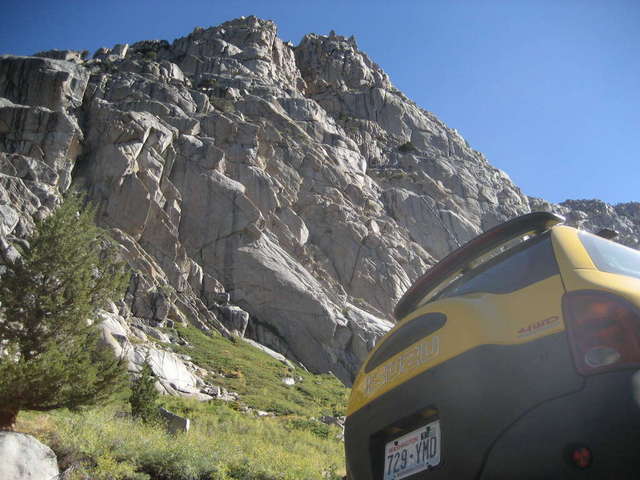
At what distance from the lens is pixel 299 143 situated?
203 ft

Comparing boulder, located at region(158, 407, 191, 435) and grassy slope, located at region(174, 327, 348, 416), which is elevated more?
grassy slope, located at region(174, 327, 348, 416)

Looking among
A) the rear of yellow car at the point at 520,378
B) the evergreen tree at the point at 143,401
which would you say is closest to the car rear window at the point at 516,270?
the rear of yellow car at the point at 520,378

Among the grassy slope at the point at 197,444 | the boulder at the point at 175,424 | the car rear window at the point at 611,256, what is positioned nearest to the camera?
the car rear window at the point at 611,256

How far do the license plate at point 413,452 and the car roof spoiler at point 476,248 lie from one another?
1336mm

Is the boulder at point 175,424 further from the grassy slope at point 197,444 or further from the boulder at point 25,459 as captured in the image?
the boulder at point 25,459

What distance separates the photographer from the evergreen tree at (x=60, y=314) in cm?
853

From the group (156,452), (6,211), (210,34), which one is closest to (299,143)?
(6,211)

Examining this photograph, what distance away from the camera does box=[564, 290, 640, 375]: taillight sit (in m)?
2.09

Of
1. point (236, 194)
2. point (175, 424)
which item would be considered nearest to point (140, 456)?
point (175, 424)

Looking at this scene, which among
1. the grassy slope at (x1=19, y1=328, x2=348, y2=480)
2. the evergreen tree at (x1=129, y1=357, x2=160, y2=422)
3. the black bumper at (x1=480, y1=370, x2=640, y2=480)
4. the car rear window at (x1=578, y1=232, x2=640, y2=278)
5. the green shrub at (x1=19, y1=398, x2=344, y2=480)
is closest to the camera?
the black bumper at (x1=480, y1=370, x2=640, y2=480)

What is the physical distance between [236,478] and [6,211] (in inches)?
1276

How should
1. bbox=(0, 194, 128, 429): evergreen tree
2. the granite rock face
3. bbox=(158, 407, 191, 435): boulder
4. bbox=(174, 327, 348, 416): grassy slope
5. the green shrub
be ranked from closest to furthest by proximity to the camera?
the green shrub, bbox=(0, 194, 128, 429): evergreen tree, bbox=(158, 407, 191, 435): boulder, bbox=(174, 327, 348, 416): grassy slope, the granite rock face

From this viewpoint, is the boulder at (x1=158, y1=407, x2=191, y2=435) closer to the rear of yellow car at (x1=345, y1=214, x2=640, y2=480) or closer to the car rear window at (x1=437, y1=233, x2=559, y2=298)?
the rear of yellow car at (x1=345, y1=214, x2=640, y2=480)

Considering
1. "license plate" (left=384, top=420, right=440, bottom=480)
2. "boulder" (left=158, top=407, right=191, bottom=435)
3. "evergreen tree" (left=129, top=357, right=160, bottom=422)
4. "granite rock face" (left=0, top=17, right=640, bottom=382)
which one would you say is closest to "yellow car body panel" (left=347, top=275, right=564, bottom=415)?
"license plate" (left=384, top=420, right=440, bottom=480)
